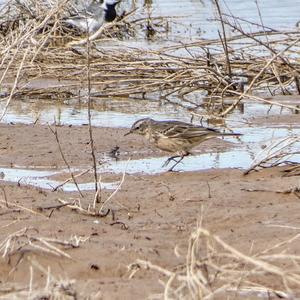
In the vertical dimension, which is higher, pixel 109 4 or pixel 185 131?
pixel 185 131

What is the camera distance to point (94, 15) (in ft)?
57.9

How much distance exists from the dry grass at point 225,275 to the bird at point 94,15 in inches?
438

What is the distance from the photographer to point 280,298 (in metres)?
4.47

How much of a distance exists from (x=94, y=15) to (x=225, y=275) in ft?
44.1

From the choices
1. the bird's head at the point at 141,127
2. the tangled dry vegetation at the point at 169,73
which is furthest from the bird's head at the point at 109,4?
the bird's head at the point at 141,127

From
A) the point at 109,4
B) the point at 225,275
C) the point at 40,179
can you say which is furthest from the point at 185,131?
the point at 109,4

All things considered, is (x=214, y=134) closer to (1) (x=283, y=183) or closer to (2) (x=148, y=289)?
(1) (x=283, y=183)

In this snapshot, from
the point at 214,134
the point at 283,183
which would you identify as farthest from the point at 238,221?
the point at 214,134

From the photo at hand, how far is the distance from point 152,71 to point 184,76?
0.63m

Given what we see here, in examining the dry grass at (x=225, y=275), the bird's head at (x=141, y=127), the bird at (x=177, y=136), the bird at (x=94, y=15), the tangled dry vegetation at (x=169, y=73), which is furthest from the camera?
the bird at (x=94, y=15)

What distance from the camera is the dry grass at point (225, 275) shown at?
11.9 ft

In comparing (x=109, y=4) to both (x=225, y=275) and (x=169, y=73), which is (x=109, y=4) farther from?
(x=225, y=275)

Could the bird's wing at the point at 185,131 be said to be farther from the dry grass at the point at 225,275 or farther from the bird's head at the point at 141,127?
the dry grass at the point at 225,275

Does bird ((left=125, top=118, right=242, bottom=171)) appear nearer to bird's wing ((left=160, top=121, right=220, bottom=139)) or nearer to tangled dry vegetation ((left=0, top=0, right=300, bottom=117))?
bird's wing ((left=160, top=121, right=220, bottom=139))
